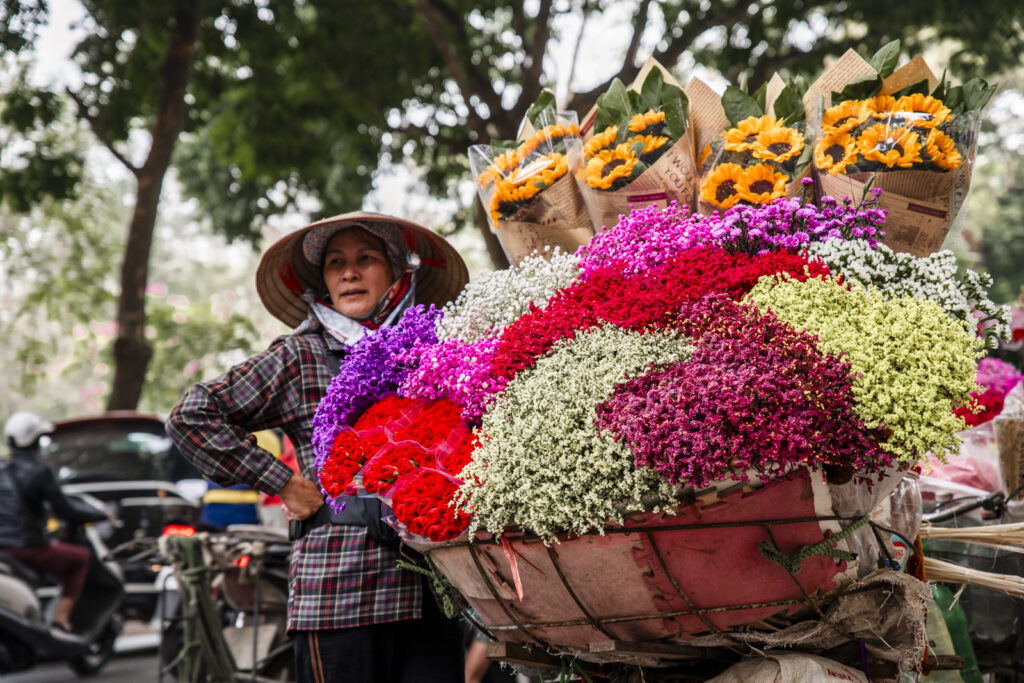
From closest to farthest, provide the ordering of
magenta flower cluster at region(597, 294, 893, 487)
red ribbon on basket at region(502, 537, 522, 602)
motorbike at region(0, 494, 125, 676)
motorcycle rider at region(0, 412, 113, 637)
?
magenta flower cluster at region(597, 294, 893, 487), red ribbon on basket at region(502, 537, 522, 602), motorbike at region(0, 494, 125, 676), motorcycle rider at region(0, 412, 113, 637)

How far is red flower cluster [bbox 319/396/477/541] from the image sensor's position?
5.50 feet

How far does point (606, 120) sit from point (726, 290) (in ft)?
2.41

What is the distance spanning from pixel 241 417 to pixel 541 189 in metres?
1.18

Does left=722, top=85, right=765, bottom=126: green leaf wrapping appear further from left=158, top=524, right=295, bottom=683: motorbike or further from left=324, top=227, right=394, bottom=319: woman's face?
left=158, top=524, right=295, bottom=683: motorbike

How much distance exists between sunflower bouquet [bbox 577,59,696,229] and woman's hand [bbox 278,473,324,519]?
1.13m

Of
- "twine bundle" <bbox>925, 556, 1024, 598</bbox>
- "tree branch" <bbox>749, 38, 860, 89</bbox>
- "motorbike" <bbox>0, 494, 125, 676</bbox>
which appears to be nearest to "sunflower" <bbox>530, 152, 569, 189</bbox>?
"twine bundle" <bbox>925, 556, 1024, 598</bbox>

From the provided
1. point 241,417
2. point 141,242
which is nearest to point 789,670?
point 241,417

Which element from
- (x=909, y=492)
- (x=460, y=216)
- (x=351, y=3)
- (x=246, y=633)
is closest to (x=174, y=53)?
(x=351, y=3)

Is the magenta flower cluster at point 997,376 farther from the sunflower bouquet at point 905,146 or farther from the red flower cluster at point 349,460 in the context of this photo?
the red flower cluster at point 349,460

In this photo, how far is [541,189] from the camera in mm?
2184

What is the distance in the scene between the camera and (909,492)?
7.20 ft

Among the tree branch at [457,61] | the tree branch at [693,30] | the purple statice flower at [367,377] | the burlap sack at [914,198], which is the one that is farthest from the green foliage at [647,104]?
the tree branch at [693,30]

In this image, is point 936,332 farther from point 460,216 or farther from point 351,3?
point 460,216

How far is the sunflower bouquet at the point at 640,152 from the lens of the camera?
2.03m
